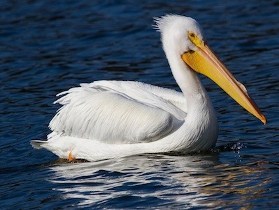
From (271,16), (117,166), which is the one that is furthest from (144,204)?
(271,16)

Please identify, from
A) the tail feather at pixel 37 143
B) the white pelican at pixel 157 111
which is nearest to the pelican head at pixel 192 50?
the white pelican at pixel 157 111

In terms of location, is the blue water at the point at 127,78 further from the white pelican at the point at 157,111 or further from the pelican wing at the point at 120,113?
the pelican wing at the point at 120,113

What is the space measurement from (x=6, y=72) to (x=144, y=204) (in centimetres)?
556

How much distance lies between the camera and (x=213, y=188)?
708 cm

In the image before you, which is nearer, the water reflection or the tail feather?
the water reflection

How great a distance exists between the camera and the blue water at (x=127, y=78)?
23.5 feet

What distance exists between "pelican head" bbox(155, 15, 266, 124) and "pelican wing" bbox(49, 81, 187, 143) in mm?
441

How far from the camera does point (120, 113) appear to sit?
8203 millimetres

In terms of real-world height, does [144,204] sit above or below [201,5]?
below

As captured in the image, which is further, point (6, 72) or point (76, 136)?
point (6, 72)

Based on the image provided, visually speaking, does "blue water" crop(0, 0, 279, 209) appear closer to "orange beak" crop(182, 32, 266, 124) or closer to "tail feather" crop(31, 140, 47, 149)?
"tail feather" crop(31, 140, 47, 149)

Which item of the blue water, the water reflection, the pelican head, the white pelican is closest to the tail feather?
the white pelican

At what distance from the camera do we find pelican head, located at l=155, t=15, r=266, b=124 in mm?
8195

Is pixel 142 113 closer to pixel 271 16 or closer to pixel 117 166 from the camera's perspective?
pixel 117 166
